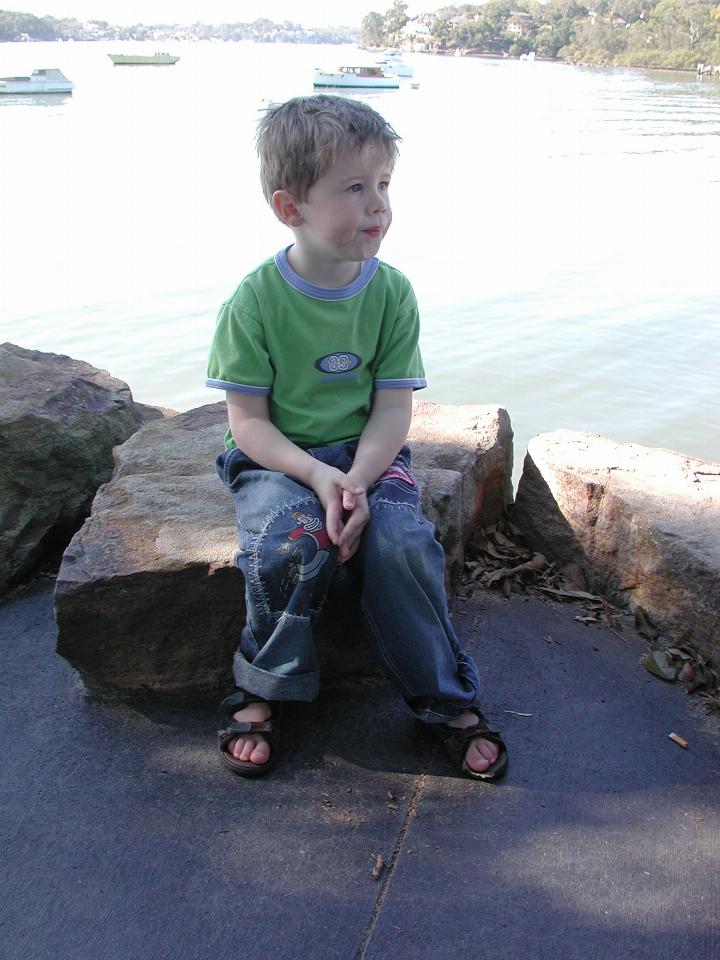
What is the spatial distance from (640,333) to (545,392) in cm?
156

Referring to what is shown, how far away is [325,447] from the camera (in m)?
2.28

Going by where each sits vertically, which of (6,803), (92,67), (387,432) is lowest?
(92,67)

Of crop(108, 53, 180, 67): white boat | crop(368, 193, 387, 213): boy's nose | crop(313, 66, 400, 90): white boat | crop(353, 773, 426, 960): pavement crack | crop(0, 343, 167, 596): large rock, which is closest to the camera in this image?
crop(353, 773, 426, 960): pavement crack

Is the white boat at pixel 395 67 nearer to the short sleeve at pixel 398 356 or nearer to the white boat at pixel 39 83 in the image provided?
the white boat at pixel 39 83

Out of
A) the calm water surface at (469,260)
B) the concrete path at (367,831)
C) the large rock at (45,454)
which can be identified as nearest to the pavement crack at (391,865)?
the concrete path at (367,831)

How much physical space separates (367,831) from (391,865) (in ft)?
0.33

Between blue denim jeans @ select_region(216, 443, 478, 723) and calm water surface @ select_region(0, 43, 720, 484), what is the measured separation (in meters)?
4.07

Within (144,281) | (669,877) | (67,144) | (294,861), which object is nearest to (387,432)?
(294,861)

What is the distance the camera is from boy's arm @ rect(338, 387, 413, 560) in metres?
2.05

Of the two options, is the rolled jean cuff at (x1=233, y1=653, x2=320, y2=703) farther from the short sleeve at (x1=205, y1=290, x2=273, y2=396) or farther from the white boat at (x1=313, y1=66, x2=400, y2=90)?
the white boat at (x1=313, y1=66, x2=400, y2=90)

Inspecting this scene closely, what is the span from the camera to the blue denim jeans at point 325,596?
6.66 ft

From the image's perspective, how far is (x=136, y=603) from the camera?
2.26 metres

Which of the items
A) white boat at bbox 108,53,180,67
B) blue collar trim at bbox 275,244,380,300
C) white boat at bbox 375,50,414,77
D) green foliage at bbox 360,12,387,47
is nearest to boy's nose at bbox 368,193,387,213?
blue collar trim at bbox 275,244,380,300

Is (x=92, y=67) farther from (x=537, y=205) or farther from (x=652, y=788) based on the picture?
(x=652, y=788)
